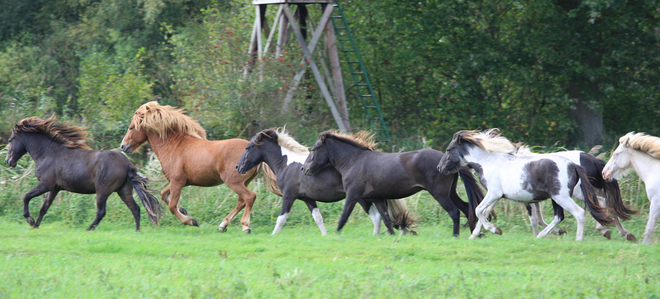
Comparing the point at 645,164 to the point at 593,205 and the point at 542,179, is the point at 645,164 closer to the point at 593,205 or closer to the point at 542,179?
the point at 593,205

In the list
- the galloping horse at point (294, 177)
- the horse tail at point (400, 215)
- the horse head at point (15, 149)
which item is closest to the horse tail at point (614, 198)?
the horse tail at point (400, 215)

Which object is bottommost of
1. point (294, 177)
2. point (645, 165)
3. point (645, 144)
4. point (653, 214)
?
point (294, 177)

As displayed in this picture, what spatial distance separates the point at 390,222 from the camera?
9781 millimetres

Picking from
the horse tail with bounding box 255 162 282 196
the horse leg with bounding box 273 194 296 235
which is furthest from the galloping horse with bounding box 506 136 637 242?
the horse tail with bounding box 255 162 282 196

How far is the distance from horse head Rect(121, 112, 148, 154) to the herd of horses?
0.02 metres

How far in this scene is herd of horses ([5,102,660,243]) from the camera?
29.0 ft

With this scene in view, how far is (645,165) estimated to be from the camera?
29.5ft

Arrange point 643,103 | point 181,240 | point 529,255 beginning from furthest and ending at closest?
point 643,103 → point 181,240 → point 529,255

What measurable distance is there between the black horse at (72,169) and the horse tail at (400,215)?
3641mm

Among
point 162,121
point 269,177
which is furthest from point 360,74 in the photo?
point 162,121

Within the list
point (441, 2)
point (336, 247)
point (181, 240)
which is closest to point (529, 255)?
point (336, 247)

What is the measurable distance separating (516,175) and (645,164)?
184 cm

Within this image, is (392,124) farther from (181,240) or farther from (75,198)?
(181,240)

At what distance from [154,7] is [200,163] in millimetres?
14473
